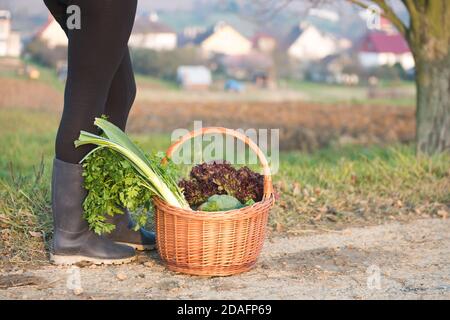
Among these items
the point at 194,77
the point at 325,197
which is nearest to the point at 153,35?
→ the point at 194,77

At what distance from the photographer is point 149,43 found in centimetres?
1502

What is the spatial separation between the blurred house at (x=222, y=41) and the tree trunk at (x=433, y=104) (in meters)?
9.29

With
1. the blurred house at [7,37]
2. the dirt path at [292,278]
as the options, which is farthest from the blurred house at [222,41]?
the dirt path at [292,278]

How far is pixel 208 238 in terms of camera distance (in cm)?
267

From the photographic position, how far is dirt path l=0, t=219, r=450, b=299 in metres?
2.50

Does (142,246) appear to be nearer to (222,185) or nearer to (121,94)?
(222,185)

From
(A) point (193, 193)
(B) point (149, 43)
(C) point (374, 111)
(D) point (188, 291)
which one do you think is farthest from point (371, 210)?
(B) point (149, 43)

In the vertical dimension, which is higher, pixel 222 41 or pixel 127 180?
pixel 222 41

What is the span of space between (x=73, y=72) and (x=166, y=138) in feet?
21.9

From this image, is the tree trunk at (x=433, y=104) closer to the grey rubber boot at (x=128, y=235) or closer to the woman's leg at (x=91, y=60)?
the grey rubber boot at (x=128, y=235)

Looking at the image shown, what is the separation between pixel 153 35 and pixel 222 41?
6.44ft

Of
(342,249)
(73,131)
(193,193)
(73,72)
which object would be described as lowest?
(342,249)

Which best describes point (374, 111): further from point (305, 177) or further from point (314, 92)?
point (305, 177)
